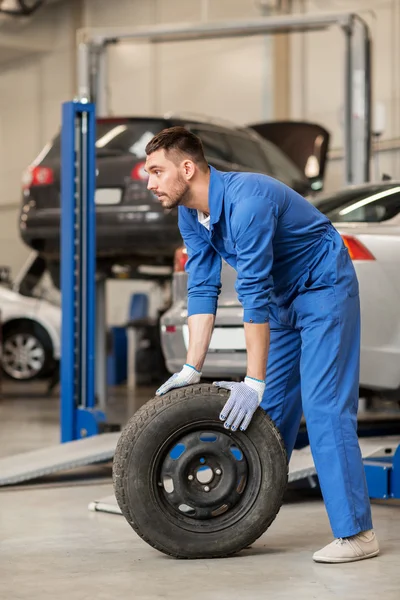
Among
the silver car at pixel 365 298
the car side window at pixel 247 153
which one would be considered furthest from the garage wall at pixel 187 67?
the silver car at pixel 365 298

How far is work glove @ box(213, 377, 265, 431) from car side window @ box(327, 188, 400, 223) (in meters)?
1.99

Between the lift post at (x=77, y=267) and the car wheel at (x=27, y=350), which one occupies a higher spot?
the lift post at (x=77, y=267)

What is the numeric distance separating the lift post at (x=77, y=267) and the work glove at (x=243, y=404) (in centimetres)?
279

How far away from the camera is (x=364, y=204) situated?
5395 millimetres

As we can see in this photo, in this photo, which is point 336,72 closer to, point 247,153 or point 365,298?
point 247,153

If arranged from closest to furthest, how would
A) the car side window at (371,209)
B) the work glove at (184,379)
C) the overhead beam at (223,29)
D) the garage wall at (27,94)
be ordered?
the work glove at (184,379)
the car side window at (371,209)
the overhead beam at (223,29)
the garage wall at (27,94)

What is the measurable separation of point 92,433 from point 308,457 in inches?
68.9

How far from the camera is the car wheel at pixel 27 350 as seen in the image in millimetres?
10883

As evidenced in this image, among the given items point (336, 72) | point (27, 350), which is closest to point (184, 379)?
point (27, 350)

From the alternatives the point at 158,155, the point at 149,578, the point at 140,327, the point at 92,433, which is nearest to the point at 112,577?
the point at 149,578

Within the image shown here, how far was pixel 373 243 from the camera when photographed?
4875 millimetres

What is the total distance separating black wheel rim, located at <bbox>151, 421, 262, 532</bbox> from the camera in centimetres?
351

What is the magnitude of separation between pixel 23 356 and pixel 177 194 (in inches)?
310

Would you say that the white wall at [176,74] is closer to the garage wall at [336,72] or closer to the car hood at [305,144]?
the garage wall at [336,72]
